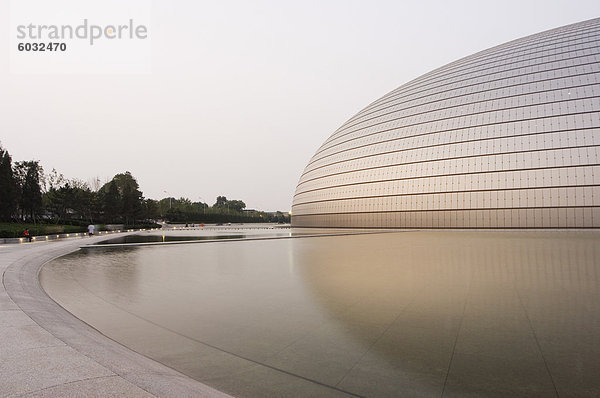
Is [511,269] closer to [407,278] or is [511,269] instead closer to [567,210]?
[407,278]

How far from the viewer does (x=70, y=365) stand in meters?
2.52

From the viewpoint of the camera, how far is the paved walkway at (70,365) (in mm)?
2164

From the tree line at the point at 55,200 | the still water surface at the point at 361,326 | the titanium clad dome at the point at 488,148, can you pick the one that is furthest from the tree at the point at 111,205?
the still water surface at the point at 361,326

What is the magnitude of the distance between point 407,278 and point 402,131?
27013 mm

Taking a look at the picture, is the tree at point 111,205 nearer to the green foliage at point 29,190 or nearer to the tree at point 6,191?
the green foliage at point 29,190

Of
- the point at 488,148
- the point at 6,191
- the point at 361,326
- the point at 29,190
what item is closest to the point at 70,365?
the point at 361,326

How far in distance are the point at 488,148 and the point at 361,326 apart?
26.3 meters

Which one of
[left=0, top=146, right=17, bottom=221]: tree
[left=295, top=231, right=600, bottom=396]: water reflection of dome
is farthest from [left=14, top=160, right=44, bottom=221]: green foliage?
[left=295, top=231, right=600, bottom=396]: water reflection of dome

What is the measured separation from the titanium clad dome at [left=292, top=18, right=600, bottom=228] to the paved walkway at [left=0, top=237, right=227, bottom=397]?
2692cm

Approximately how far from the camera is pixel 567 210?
22.8 m

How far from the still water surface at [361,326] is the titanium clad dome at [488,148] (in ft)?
61.0

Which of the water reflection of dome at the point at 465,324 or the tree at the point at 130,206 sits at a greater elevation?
the tree at the point at 130,206

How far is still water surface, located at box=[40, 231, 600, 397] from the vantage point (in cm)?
280

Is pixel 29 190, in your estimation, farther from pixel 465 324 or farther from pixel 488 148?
pixel 465 324
